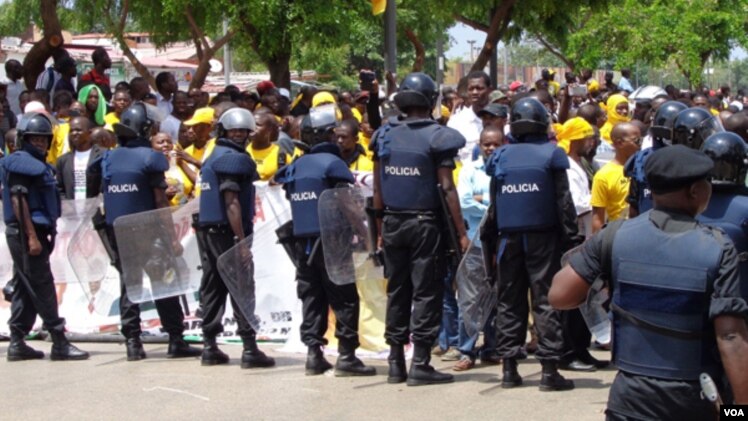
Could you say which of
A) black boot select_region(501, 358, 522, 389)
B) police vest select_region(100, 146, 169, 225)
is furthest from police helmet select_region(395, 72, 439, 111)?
police vest select_region(100, 146, 169, 225)

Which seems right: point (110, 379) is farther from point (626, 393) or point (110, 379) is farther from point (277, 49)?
point (277, 49)

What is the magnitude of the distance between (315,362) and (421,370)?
88 cm

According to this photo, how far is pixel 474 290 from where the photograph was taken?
8.24 meters

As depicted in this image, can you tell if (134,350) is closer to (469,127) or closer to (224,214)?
(224,214)

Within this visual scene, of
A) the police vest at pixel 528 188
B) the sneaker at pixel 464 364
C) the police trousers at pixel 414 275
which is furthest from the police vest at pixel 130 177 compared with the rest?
the police vest at pixel 528 188

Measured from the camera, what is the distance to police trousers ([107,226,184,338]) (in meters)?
9.30

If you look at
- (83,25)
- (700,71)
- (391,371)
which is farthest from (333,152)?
(700,71)

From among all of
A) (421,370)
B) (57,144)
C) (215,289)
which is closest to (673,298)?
(421,370)

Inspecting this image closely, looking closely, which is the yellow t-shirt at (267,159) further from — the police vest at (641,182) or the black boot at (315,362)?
the police vest at (641,182)

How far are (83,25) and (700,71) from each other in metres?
14.3

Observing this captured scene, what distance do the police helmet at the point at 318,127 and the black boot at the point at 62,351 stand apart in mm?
2574

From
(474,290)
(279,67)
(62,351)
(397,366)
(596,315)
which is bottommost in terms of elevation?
(62,351)

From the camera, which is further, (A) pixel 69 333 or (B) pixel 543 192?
(A) pixel 69 333

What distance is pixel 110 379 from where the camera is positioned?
28.4ft
